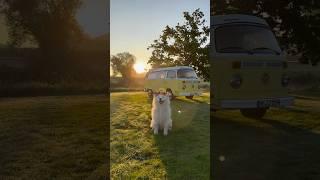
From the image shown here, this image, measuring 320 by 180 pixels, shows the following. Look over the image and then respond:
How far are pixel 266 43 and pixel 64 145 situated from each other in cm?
348

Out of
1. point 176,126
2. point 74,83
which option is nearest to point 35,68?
point 74,83

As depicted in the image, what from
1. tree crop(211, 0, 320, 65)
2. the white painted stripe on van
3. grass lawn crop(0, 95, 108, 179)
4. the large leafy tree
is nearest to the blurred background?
the large leafy tree

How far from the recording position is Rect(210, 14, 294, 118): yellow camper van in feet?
19.8

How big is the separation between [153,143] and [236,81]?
2.36 metres

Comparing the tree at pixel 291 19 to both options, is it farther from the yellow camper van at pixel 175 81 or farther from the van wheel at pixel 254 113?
the yellow camper van at pixel 175 81

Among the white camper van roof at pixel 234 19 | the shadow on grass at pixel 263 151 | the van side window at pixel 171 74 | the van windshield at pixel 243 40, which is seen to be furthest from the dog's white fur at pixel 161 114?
the white camper van roof at pixel 234 19

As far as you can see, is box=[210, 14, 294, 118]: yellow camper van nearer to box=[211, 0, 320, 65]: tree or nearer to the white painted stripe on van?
the white painted stripe on van

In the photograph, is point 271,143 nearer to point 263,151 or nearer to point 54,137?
point 263,151

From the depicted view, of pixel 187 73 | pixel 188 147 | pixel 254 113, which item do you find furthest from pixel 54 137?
pixel 254 113

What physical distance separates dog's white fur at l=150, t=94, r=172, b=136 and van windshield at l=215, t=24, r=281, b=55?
2072 mm

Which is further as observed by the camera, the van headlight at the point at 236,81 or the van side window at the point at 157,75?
the van headlight at the point at 236,81

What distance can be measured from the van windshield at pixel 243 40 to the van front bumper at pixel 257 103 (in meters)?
0.74

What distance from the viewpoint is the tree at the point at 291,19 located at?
6.87m

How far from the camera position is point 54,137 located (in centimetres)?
525
